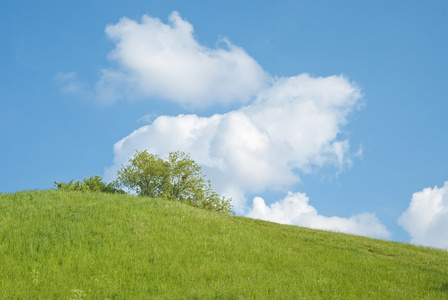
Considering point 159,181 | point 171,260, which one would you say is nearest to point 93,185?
point 159,181

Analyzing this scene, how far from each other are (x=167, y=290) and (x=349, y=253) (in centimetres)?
1224

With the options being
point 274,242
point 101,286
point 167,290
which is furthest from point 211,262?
point 274,242

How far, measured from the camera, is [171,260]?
1623 centimetres

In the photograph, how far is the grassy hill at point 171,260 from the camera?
13.7m

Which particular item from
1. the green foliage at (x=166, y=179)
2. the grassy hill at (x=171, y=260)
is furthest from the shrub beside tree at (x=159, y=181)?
the grassy hill at (x=171, y=260)

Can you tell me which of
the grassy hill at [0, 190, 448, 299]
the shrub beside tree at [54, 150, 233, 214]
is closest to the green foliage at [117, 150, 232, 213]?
the shrub beside tree at [54, 150, 233, 214]

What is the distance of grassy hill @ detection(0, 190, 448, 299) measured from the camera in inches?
538

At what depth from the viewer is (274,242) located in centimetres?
2173

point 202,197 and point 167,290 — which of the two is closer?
point 167,290

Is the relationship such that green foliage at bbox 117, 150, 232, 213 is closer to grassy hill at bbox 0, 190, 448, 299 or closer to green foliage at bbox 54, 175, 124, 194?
green foliage at bbox 54, 175, 124, 194

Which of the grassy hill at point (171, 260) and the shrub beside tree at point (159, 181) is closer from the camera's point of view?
the grassy hill at point (171, 260)

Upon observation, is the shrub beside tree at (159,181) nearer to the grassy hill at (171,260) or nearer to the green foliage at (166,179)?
the green foliage at (166,179)

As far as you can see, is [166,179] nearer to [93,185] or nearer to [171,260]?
[93,185]

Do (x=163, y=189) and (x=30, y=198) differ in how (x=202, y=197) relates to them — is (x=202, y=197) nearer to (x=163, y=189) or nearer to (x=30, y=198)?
(x=163, y=189)
